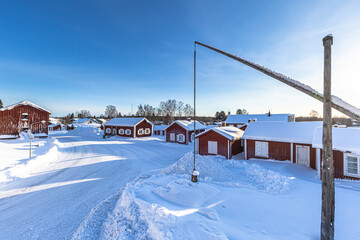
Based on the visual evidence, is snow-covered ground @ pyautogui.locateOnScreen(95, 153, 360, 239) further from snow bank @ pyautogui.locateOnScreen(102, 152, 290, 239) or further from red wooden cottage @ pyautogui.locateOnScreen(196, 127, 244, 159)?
red wooden cottage @ pyautogui.locateOnScreen(196, 127, 244, 159)

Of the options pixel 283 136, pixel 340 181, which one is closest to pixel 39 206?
pixel 340 181

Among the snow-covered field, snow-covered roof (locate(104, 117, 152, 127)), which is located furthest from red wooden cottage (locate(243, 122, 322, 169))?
snow-covered roof (locate(104, 117, 152, 127))

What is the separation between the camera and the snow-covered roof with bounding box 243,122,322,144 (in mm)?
15350

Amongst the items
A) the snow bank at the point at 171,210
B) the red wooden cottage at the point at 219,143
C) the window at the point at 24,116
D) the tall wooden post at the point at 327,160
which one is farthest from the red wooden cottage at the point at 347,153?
the window at the point at 24,116

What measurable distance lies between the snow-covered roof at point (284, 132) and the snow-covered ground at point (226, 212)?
6431mm

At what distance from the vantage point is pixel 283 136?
16078 millimetres

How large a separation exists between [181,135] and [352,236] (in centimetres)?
2698

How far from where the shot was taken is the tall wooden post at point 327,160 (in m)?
3.70

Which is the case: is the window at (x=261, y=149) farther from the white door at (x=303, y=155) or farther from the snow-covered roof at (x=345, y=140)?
the snow-covered roof at (x=345, y=140)

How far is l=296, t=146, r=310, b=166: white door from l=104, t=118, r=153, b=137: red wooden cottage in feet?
102

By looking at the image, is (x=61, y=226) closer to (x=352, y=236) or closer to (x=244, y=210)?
(x=244, y=210)

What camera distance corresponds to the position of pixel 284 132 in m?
16.7

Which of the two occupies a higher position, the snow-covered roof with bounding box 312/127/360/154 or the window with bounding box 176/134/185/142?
the snow-covered roof with bounding box 312/127/360/154

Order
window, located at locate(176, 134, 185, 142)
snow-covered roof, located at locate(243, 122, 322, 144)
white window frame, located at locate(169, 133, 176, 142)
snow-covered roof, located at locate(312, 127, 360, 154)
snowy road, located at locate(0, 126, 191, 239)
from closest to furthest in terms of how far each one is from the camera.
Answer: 1. snowy road, located at locate(0, 126, 191, 239)
2. snow-covered roof, located at locate(312, 127, 360, 154)
3. snow-covered roof, located at locate(243, 122, 322, 144)
4. window, located at locate(176, 134, 185, 142)
5. white window frame, located at locate(169, 133, 176, 142)
